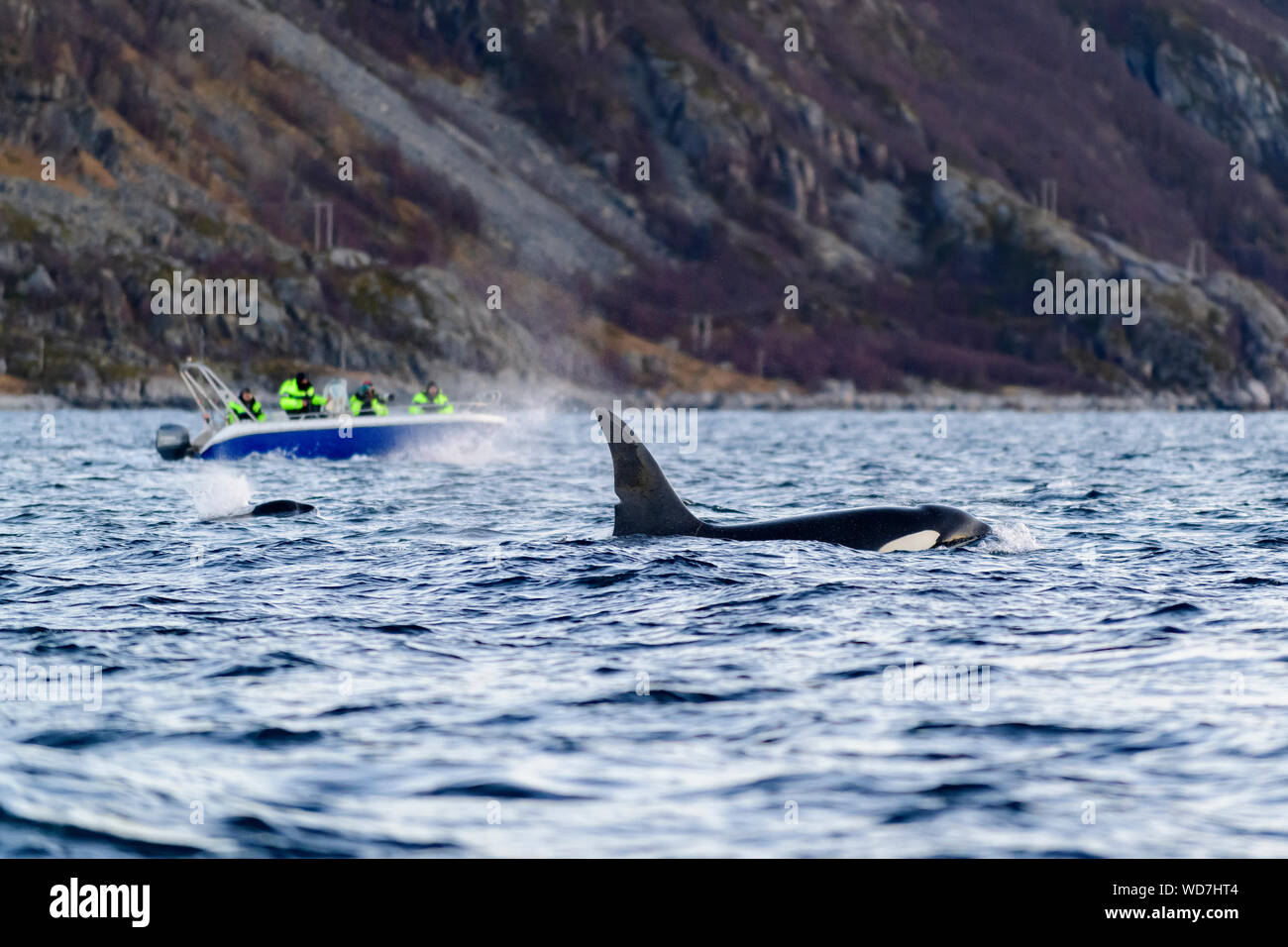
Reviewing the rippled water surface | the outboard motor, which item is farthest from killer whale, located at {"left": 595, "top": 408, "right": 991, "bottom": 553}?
the outboard motor

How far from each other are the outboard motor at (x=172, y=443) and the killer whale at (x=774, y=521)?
32.2m

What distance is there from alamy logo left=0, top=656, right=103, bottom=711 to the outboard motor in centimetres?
3844

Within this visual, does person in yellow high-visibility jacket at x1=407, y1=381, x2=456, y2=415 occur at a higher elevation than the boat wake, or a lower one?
higher

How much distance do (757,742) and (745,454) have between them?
56.4 meters

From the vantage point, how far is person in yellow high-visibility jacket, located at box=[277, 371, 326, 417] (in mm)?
51750

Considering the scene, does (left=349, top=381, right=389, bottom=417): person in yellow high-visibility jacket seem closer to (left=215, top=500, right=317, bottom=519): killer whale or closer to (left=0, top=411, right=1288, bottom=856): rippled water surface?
(left=215, top=500, right=317, bottom=519): killer whale

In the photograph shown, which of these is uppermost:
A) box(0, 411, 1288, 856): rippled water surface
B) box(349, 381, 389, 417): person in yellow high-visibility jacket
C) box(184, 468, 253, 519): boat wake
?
box(349, 381, 389, 417): person in yellow high-visibility jacket

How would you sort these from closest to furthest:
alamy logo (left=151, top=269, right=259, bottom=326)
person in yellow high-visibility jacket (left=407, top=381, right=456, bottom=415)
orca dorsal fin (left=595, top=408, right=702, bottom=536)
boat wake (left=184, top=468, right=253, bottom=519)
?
1. orca dorsal fin (left=595, top=408, right=702, bottom=536)
2. boat wake (left=184, top=468, right=253, bottom=519)
3. person in yellow high-visibility jacket (left=407, top=381, right=456, bottom=415)
4. alamy logo (left=151, top=269, right=259, bottom=326)
